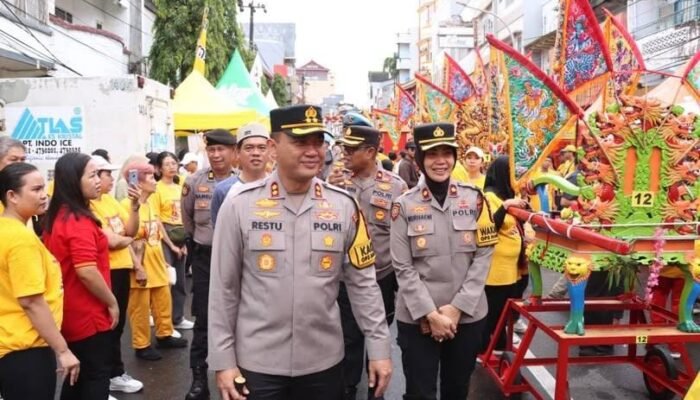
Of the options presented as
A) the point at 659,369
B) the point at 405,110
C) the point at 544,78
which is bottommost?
the point at 659,369

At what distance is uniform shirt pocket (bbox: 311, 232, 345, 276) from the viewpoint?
2385 mm

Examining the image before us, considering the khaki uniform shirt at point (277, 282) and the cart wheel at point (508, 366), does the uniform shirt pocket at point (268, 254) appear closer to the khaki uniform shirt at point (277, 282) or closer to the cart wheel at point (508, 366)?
the khaki uniform shirt at point (277, 282)

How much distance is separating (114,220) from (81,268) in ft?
3.51

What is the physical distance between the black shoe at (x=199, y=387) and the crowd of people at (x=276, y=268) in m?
0.01

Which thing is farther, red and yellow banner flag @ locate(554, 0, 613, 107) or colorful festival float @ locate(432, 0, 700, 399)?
red and yellow banner flag @ locate(554, 0, 613, 107)

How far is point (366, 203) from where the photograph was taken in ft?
14.3

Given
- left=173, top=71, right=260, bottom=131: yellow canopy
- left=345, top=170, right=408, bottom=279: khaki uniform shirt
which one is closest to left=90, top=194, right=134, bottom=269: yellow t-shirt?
left=345, top=170, right=408, bottom=279: khaki uniform shirt

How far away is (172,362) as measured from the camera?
17.1ft

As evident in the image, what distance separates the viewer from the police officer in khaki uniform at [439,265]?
3268 millimetres

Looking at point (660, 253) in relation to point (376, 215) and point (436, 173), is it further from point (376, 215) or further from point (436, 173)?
point (376, 215)

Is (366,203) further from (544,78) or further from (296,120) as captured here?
(296,120)

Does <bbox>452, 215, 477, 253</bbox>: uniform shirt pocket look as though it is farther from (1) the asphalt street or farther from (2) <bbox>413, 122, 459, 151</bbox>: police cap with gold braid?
(1) the asphalt street

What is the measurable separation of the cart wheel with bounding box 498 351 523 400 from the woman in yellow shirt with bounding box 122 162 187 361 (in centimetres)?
282

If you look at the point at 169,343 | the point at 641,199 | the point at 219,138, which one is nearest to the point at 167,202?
the point at 169,343
